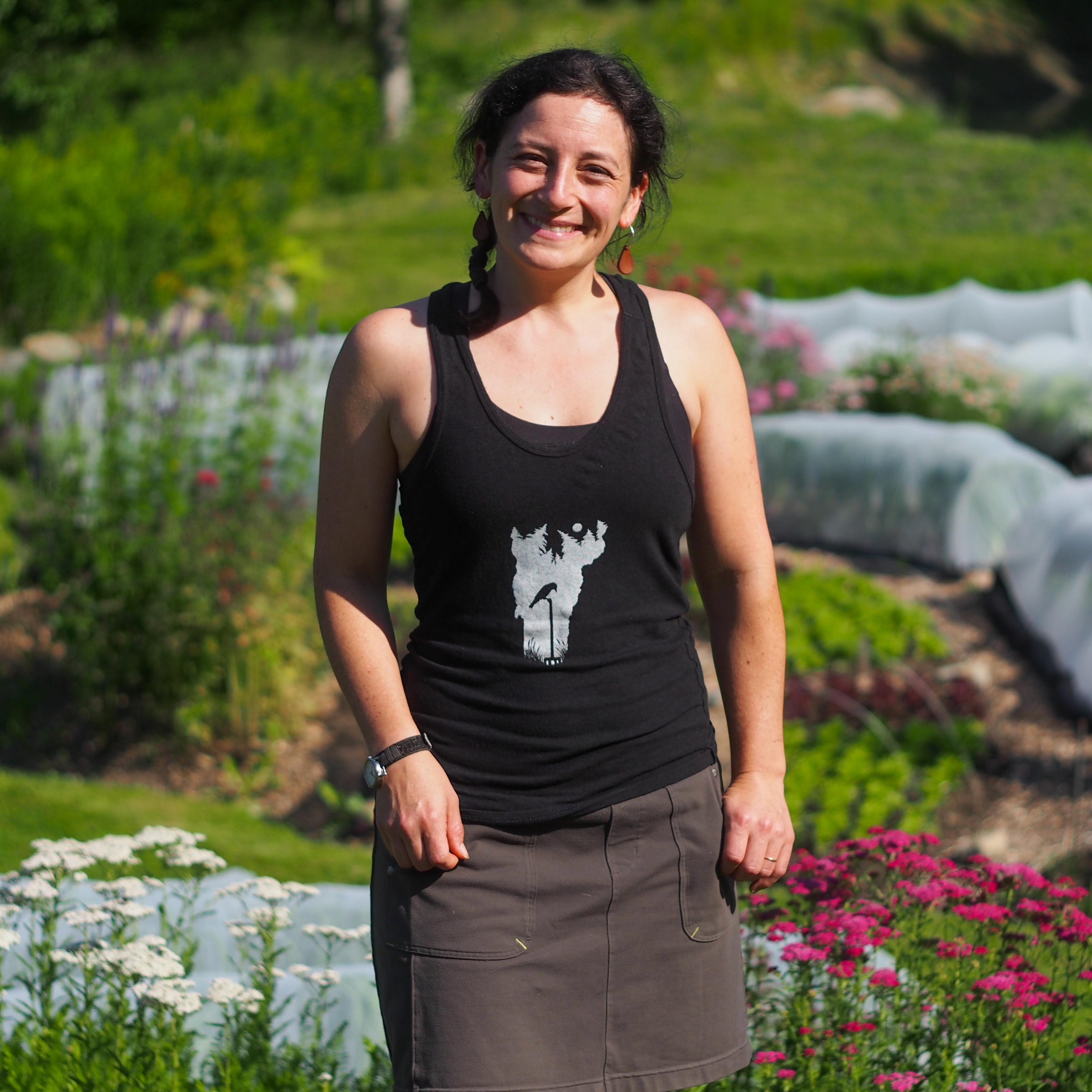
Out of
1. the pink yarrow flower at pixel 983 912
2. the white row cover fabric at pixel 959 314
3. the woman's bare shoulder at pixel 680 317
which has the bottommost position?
the pink yarrow flower at pixel 983 912

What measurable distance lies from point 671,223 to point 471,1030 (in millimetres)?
16407

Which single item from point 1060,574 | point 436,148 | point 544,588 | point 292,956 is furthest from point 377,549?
point 436,148

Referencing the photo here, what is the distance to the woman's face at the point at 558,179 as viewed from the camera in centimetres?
A: 173

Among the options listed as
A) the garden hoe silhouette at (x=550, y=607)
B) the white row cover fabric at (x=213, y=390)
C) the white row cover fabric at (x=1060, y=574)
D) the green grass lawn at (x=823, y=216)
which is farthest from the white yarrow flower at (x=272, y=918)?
the green grass lawn at (x=823, y=216)

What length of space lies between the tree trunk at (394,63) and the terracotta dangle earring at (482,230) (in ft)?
63.7

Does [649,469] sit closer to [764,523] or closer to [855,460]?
[764,523]

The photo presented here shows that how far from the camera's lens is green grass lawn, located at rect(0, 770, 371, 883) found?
14.1 feet

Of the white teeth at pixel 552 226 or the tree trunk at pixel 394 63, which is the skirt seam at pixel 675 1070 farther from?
the tree trunk at pixel 394 63

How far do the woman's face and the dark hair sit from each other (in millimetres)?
17

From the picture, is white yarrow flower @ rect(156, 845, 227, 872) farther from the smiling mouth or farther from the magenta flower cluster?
the smiling mouth

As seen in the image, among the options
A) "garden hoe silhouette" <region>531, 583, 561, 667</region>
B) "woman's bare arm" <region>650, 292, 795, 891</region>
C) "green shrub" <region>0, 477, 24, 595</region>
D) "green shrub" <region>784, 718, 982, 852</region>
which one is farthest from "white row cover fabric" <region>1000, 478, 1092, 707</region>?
A: "green shrub" <region>0, 477, 24, 595</region>

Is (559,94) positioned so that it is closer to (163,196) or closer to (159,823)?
(159,823)

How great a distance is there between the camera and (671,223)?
17219 mm

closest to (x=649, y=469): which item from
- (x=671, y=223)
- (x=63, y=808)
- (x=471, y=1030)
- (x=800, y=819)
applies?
(x=471, y=1030)
